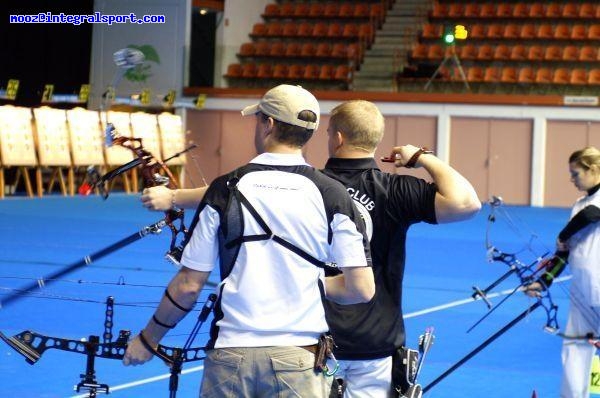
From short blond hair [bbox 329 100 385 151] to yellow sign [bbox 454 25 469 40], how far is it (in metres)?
27.1

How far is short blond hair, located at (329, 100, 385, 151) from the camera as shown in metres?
4.20

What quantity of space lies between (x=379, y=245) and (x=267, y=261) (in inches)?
40.1

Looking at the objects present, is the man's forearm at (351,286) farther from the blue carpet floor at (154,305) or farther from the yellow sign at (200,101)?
the yellow sign at (200,101)

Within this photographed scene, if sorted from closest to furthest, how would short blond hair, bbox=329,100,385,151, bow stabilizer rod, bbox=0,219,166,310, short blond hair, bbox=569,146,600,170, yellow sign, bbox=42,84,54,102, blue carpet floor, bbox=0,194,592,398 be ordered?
1. short blond hair, bbox=329,100,385,151
2. bow stabilizer rod, bbox=0,219,166,310
3. short blond hair, bbox=569,146,600,170
4. blue carpet floor, bbox=0,194,592,398
5. yellow sign, bbox=42,84,54,102

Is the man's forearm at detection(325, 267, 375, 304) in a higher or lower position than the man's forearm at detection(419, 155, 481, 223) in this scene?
lower

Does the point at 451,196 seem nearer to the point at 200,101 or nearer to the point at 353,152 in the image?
the point at 353,152

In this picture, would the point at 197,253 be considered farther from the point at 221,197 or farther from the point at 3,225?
the point at 3,225

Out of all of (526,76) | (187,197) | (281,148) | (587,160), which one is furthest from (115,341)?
(526,76)

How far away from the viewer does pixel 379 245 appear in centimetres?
434

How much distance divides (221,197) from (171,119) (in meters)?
Result: 26.8

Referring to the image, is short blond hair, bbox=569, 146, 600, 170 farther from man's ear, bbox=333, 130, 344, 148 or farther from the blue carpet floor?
man's ear, bbox=333, 130, 344, 148

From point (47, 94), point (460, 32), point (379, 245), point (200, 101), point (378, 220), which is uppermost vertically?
point (460, 32)

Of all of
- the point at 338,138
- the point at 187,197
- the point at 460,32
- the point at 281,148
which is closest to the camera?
the point at 281,148

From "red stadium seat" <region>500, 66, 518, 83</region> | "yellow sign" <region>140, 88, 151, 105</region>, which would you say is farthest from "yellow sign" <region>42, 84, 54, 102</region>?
"red stadium seat" <region>500, 66, 518, 83</region>
